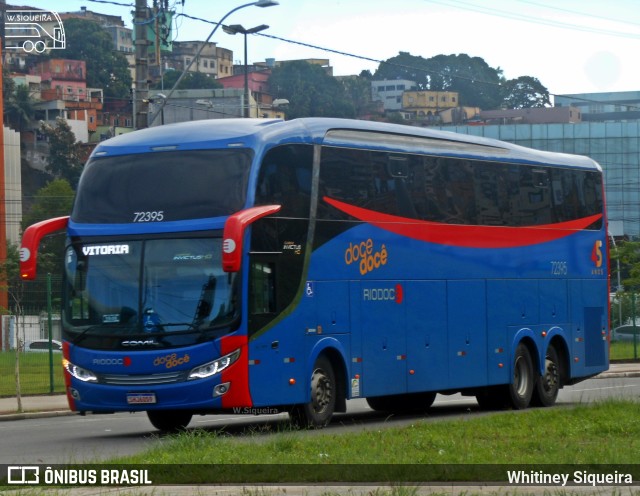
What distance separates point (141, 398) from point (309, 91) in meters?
159

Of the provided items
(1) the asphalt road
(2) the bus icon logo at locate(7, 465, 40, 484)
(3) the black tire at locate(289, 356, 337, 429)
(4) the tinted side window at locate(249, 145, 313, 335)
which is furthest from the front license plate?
(2) the bus icon logo at locate(7, 465, 40, 484)

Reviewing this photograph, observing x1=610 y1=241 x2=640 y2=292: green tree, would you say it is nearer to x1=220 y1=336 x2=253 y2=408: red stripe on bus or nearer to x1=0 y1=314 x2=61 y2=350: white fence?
x1=0 y1=314 x2=61 y2=350: white fence

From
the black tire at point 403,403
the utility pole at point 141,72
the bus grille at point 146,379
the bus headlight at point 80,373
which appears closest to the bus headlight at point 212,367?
the bus grille at point 146,379

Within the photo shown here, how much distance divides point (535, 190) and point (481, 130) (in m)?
112

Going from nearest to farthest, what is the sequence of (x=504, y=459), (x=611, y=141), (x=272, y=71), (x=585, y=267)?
(x=504, y=459), (x=585, y=267), (x=611, y=141), (x=272, y=71)

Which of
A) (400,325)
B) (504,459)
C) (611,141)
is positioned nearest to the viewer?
(504,459)

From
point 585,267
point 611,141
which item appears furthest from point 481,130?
point 585,267

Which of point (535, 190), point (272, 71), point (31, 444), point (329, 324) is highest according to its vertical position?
point (272, 71)

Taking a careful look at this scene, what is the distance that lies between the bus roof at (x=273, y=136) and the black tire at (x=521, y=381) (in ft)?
13.1

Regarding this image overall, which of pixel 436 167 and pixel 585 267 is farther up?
pixel 436 167

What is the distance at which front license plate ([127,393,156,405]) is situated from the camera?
703 inches

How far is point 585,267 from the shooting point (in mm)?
26641

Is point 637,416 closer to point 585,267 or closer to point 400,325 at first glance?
point 400,325

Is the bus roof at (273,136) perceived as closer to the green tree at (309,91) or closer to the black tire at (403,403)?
the black tire at (403,403)
